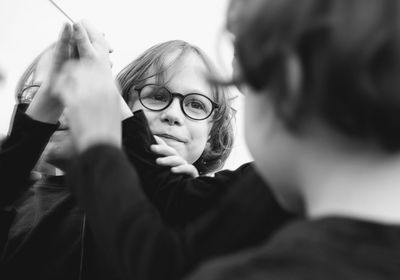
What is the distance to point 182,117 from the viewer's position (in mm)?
843

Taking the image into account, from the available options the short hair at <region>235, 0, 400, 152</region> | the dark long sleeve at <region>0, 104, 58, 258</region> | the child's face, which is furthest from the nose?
the short hair at <region>235, 0, 400, 152</region>

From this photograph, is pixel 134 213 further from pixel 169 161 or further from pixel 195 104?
pixel 195 104

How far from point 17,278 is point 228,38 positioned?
536mm

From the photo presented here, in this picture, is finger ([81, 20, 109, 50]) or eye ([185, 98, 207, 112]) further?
eye ([185, 98, 207, 112])

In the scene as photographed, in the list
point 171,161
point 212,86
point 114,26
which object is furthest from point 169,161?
point 114,26

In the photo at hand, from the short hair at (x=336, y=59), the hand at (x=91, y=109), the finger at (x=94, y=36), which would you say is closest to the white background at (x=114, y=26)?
the finger at (x=94, y=36)

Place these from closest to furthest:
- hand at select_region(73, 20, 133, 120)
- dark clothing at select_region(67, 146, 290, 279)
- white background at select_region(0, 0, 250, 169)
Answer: dark clothing at select_region(67, 146, 290, 279) → hand at select_region(73, 20, 133, 120) → white background at select_region(0, 0, 250, 169)

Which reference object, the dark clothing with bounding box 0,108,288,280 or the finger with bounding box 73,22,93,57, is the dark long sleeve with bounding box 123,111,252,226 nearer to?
the dark clothing with bounding box 0,108,288,280

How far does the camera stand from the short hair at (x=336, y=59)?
262 mm

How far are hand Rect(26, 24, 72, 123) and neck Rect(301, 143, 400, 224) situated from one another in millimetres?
405

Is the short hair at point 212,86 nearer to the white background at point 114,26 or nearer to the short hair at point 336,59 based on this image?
the white background at point 114,26

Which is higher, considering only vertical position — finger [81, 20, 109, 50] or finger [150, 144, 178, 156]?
finger [81, 20, 109, 50]

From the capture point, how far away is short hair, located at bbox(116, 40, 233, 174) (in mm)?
874

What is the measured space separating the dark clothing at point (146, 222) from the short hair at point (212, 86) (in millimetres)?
417
